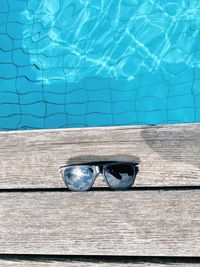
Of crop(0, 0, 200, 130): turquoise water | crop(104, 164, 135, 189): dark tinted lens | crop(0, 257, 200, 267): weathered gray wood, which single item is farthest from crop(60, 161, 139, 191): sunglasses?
crop(0, 0, 200, 130): turquoise water

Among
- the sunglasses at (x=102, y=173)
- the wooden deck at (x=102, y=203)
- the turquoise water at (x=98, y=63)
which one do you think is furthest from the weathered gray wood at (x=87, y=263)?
the turquoise water at (x=98, y=63)

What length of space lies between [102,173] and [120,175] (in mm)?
79

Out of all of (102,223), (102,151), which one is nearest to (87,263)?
(102,223)

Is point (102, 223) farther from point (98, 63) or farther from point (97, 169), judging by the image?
point (98, 63)

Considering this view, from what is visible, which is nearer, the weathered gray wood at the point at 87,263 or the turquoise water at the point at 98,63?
the weathered gray wood at the point at 87,263

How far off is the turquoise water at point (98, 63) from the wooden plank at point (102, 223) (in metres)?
1.26

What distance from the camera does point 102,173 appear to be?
2.24 metres

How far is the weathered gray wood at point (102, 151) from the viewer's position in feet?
7.31

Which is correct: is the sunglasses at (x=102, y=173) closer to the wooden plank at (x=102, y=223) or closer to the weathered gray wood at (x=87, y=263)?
the wooden plank at (x=102, y=223)

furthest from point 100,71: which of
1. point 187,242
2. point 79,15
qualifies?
point 187,242

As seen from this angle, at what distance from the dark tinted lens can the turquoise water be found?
1.28m

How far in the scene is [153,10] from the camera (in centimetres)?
374

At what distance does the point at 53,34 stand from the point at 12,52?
33cm

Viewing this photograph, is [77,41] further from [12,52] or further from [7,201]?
[7,201]
